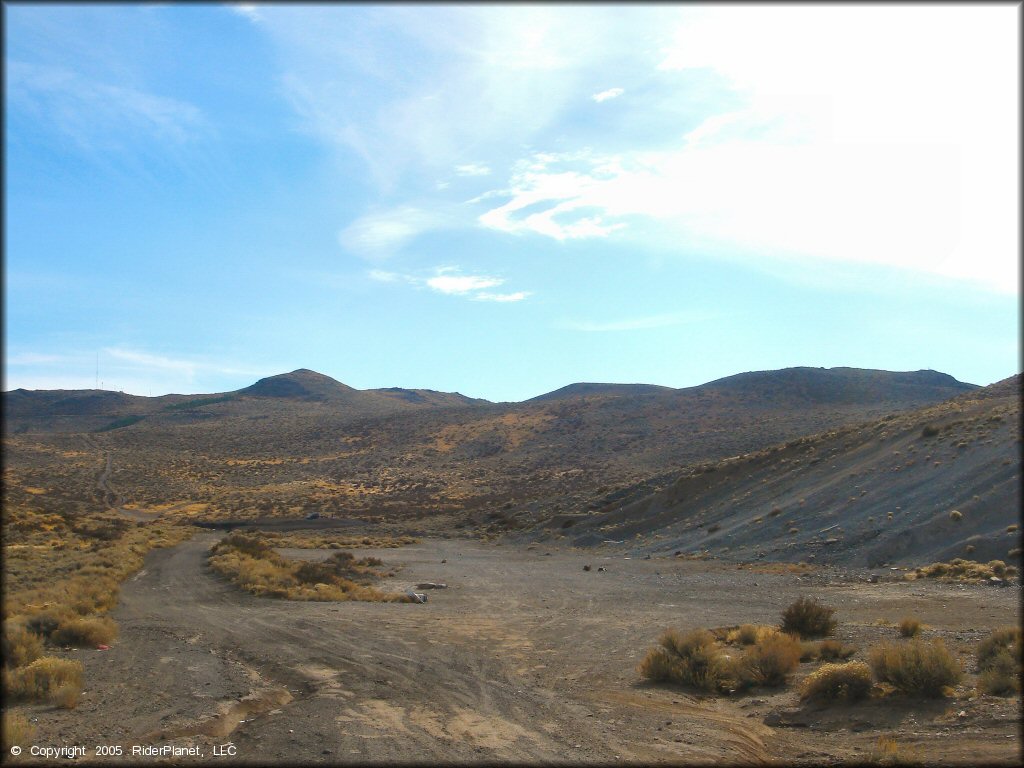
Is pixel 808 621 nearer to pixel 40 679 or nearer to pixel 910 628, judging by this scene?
pixel 910 628

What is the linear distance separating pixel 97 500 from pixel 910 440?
215ft

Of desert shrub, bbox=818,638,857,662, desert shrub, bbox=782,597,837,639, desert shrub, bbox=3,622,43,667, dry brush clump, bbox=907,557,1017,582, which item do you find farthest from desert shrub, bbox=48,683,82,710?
dry brush clump, bbox=907,557,1017,582

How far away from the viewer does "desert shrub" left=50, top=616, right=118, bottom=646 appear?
14844mm

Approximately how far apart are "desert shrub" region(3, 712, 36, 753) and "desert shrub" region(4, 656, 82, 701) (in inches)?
55.0

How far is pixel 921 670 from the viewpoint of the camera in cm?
920

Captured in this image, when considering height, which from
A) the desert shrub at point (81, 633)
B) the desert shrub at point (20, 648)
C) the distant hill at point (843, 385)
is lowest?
the desert shrub at point (81, 633)

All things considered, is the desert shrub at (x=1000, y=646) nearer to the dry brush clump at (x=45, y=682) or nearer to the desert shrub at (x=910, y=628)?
the desert shrub at (x=910, y=628)

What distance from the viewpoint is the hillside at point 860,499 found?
968 inches

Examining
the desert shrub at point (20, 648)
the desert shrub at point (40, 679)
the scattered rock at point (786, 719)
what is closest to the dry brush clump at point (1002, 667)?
the scattered rock at point (786, 719)

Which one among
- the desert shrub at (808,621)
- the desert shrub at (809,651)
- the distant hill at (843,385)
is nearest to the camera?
the desert shrub at (809,651)

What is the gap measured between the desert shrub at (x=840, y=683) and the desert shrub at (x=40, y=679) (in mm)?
10384

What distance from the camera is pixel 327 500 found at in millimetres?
74188

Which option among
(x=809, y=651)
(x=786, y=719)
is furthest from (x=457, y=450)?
(x=786, y=719)

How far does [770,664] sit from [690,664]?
1201 millimetres
